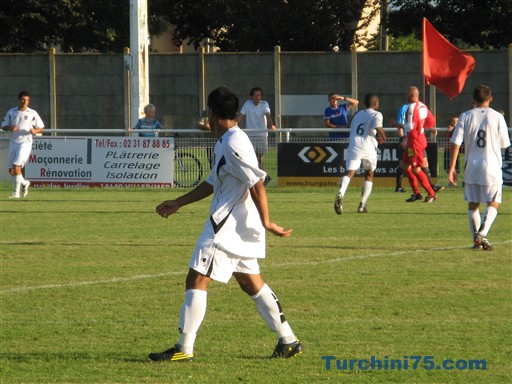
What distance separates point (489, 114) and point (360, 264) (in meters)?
2.49

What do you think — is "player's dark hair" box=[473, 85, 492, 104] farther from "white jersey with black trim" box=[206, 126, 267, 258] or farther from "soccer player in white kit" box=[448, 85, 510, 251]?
"white jersey with black trim" box=[206, 126, 267, 258]

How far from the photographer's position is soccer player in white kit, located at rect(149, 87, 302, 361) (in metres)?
8.00

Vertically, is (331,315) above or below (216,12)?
below

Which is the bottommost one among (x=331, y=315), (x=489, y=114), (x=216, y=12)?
(x=331, y=315)

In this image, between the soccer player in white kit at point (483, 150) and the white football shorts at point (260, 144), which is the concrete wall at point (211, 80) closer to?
the white football shorts at point (260, 144)

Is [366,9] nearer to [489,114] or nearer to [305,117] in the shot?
[305,117]

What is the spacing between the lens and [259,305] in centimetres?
823

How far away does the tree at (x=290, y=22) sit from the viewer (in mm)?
55062

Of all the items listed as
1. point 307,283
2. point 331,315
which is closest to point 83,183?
point 307,283

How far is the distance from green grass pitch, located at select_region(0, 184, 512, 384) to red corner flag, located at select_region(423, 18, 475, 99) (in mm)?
8003

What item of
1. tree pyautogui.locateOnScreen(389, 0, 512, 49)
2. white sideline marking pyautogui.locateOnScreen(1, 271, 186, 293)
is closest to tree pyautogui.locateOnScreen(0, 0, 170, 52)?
tree pyautogui.locateOnScreen(389, 0, 512, 49)

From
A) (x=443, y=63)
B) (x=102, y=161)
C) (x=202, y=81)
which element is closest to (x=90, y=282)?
(x=102, y=161)

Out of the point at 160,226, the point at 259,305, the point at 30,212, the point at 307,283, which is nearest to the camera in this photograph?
the point at 259,305

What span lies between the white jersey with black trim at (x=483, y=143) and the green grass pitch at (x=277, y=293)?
92cm
